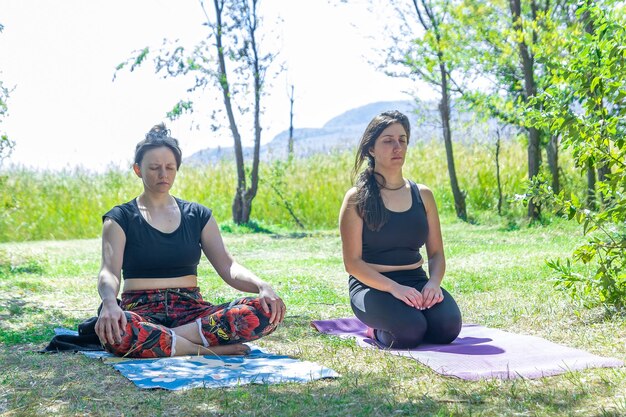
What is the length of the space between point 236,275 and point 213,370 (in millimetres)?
655

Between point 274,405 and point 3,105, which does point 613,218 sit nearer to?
point 274,405

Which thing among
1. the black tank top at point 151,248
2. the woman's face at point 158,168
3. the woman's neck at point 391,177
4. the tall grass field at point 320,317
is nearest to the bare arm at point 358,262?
the woman's neck at point 391,177

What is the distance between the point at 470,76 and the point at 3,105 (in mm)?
9971

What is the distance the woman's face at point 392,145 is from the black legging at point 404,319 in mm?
763

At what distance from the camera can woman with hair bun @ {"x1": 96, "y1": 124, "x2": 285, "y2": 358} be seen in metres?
4.25

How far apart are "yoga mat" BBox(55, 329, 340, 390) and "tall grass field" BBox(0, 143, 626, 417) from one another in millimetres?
78

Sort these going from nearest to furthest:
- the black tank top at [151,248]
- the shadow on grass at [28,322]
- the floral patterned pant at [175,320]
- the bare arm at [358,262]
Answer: the floral patterned pant at [175,320], the black tank top at [151,248], the bare arm at [358,262], the shadow on grass at [28,322]

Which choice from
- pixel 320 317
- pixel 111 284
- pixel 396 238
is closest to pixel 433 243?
pixel 396 238

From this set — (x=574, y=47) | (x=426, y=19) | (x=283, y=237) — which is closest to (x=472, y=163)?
(x=426, y=19)

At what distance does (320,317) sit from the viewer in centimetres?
588

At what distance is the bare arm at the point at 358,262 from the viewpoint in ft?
15.2

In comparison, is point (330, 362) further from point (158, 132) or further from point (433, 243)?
point (158, 132)

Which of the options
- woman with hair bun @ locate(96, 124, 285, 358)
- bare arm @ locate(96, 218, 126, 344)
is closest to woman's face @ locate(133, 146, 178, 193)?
woman with hair bun @ locate(96, 124, 285, 358)

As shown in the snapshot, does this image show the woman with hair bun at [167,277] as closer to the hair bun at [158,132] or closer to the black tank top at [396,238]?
the hair bun at [158,132]
